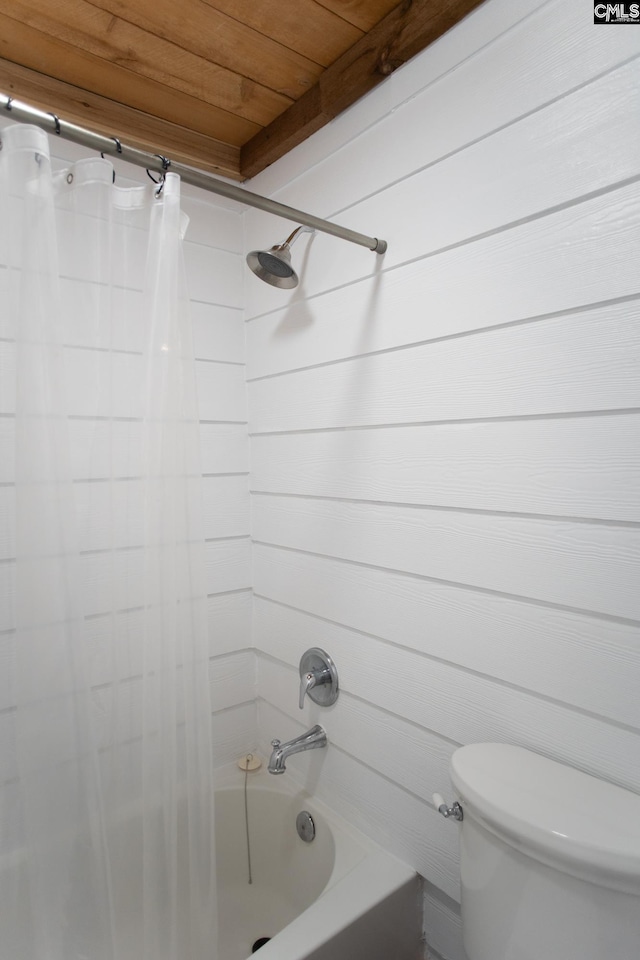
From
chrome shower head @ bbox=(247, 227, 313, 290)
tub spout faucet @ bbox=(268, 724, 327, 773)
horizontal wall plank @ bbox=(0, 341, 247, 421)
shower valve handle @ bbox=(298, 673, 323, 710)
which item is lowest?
tub spout faucet @ bbox=(268, 724, 327, 773)

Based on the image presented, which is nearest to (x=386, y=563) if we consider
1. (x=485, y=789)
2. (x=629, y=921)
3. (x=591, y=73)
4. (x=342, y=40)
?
(x=485, y=789)

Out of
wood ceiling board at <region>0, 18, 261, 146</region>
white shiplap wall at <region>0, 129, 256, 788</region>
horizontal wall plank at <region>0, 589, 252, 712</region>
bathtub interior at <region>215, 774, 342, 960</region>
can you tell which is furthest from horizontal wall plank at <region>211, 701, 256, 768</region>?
wood ceiling board at <region>0, 18, 261, 146</region>

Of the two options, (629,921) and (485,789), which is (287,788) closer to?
(485,789)

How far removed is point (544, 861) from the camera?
0.80 metres

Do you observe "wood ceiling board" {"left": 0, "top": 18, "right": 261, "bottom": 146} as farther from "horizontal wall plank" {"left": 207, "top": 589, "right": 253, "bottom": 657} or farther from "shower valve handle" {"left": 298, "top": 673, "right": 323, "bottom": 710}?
"shower valve handle" {"left": 298, "top": 673, "right": 323, "bottom": 710}

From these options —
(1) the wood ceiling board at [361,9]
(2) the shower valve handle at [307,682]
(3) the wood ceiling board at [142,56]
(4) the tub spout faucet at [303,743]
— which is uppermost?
(1) the wood ceiling board at [361,9]

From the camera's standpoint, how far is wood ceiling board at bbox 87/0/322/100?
116 cm

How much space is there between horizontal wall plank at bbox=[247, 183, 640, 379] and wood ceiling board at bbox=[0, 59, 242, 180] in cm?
59

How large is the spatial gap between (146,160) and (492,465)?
877mm

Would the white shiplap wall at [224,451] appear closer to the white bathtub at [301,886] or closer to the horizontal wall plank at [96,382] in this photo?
the white bathtub at [301,886]

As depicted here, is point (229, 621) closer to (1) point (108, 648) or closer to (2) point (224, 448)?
(2) point (224, 448)

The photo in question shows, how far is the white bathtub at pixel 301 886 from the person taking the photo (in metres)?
1.13

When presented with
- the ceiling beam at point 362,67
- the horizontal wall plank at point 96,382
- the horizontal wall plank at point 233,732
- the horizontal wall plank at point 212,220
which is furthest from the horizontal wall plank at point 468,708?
the ceiling beam at point 362,67

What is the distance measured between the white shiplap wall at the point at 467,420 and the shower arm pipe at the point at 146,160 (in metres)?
0.16
